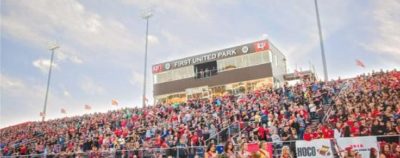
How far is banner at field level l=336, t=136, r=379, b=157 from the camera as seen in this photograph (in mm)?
11977

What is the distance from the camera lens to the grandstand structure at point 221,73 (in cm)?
3925

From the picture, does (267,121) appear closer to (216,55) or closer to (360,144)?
(360,144)

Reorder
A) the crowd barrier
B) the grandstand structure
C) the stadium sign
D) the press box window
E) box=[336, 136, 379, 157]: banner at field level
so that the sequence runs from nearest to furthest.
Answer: the crowd barrier < box=[336, 136, 379, 157]: banner at field level < the grandstand structure < the stadium sign < the press box window

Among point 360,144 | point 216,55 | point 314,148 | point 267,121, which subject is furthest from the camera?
point 216,55

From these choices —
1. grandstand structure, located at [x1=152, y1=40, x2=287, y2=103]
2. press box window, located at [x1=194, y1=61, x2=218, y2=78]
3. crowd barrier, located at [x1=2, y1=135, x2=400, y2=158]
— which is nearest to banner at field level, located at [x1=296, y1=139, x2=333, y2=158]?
crowd barrier, located at [x1=2, y1=135, x2=400, y2=158]

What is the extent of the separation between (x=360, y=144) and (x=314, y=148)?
1.52 metres

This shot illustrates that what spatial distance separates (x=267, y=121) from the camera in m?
18.2

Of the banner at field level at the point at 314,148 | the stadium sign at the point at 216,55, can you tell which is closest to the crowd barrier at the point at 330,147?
the banner at field level at the point at 314,148

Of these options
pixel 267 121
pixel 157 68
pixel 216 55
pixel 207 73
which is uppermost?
pixel 216 55

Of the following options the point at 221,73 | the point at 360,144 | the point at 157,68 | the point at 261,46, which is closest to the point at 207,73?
the point at 221,73

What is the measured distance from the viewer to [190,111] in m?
24.9

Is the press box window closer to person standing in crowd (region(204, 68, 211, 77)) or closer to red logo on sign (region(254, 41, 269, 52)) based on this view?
person standing in crowd (region(204, 68, 211, 77))

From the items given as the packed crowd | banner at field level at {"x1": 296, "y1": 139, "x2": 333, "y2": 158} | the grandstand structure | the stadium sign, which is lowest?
banner at field level at {"x1": 296, "y1": 139, "x2": 333, "y2": 158}

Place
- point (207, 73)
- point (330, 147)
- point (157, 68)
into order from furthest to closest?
point (157, 68), point (207, 73), point (330, 147)
